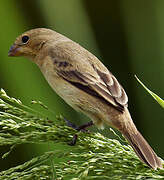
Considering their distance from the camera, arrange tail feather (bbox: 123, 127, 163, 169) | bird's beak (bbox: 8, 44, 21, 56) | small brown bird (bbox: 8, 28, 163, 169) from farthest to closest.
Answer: bird's beak (bbox: 8, 44, 21, 56) < small brown bird (bbox: 8, 28, 163, 169) < tail feather (bbox: 123, 127, 163, 169)

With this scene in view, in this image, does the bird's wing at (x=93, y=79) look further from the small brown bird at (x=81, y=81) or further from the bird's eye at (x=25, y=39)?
the bird's eye at (x=25, y=39)

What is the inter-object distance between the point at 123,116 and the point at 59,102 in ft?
4.57

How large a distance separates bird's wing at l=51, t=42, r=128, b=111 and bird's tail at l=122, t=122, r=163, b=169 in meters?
0.23

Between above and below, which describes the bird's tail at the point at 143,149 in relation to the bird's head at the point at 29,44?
below

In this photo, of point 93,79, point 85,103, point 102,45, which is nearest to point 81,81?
point 93,79

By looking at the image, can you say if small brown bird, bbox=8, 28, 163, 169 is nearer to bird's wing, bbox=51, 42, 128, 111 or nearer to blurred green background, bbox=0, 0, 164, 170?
bird's wing, bbox=51, 42, 128, 111

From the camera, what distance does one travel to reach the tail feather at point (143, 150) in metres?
2.02

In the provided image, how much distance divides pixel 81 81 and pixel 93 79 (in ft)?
0.30

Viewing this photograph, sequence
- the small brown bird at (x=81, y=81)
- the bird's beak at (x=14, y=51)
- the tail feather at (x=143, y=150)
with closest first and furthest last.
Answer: the tail feather at (x=143, y=150)
the small brown bird at (x=81, y=81)
the bird's beak at (x=14, y=51)

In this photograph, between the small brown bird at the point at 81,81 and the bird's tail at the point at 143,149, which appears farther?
the small brown bird at the point at 81,81

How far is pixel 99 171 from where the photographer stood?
1.92 metres

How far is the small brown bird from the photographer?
2.83m

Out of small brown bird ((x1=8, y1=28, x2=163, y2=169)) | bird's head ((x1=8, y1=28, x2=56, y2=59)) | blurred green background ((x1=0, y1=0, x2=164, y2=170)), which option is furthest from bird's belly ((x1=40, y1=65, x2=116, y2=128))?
bird's head ((x1=8, y1=28, x2=56, y2=59))

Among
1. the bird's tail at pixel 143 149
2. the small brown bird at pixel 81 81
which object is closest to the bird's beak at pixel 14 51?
the small brown bird at pixel 81 81
